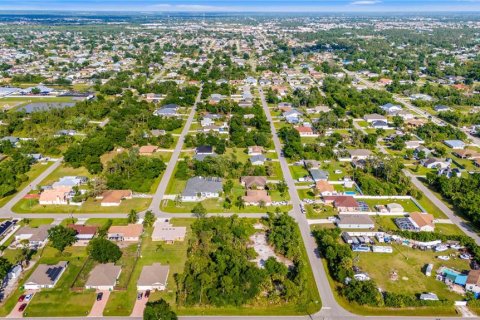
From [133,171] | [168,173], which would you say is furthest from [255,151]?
[133,171]

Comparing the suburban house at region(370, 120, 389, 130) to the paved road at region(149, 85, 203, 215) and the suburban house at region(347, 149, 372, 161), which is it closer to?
the suburban house at region(347, 149, 372, 161)

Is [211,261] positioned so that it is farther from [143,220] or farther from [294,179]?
[294,179]

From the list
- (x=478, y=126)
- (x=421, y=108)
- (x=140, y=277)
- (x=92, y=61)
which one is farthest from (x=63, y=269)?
(x=92, y=61)

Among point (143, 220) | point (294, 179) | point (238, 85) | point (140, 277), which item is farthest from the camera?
point (238, 85)

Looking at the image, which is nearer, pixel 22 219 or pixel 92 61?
pixel 22 219

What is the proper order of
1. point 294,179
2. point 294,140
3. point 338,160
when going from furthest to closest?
1. point 294,140
2. point 338,160
3. point 294,179

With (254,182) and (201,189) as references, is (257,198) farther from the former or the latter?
(201,189)
